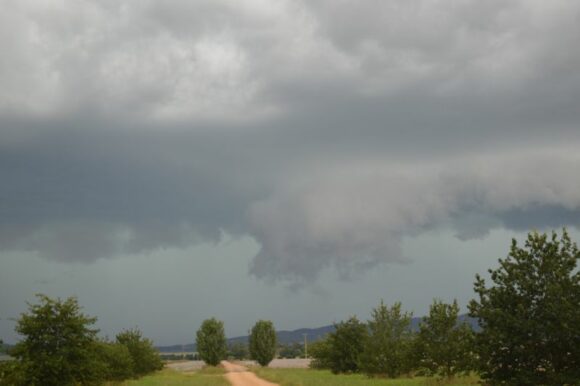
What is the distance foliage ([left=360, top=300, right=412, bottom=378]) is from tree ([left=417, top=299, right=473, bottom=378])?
368 inches

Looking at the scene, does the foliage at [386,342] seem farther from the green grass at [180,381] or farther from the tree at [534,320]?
the tree at [534,320]

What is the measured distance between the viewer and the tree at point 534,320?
2364cm

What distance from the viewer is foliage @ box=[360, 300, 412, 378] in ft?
177

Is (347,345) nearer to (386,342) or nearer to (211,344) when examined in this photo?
(386,342)

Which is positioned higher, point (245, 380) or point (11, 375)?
point (11, 375)

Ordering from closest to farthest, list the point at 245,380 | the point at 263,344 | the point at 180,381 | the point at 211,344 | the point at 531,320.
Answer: the point at 531,320
the point at 180,381
the point at 245,380
the point at 211,344
the point at 263,344

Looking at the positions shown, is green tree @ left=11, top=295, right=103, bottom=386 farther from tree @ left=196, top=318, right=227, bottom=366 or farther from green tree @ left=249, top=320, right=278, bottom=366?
green tree @ left=249, top=320, right=278, bottom=366

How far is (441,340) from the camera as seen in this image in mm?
42938

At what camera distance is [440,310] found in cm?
4341

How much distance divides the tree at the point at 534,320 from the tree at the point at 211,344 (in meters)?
78.5

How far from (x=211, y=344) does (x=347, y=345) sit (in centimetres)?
3737

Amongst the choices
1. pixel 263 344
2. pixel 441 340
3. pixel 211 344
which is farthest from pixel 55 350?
pixel 263 344

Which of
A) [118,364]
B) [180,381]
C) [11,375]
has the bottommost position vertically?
[180,381]

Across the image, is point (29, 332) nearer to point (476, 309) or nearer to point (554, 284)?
point (476, 309)
